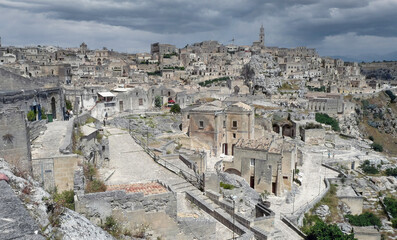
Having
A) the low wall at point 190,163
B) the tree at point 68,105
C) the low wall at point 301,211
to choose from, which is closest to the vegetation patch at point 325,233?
the low wall at point 301,211

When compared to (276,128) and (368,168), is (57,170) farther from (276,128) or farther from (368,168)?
(276,128)

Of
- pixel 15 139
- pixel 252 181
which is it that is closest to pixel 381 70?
pixel 252 181

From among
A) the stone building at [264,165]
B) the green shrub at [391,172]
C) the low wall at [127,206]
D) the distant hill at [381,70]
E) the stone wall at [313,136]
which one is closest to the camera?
the low wall at [127,206]

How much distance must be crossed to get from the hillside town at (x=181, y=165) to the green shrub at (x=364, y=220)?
0.10 metres

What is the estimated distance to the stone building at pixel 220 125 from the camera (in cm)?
2761

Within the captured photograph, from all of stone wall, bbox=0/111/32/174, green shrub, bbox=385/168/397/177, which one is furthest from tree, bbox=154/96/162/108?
stone wall, bbox=0/111/32/174

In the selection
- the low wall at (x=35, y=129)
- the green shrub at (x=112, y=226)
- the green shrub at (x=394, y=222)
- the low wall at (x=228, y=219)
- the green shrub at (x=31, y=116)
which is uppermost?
the green shrub at (x=31, y=116)

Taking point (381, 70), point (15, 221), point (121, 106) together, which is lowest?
point (121, 106)

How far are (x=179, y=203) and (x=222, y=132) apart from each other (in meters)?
17.2

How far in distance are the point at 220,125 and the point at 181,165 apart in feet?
39.5

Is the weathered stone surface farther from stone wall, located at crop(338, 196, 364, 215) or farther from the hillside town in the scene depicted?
stone wall, located at crop(338, 196, 364, 215)

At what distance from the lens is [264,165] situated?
76.3 feet

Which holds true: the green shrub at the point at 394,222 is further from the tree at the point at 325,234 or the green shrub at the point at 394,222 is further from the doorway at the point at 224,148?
the doorway at the point at 224,148

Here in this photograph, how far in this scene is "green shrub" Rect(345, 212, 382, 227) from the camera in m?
23.1
